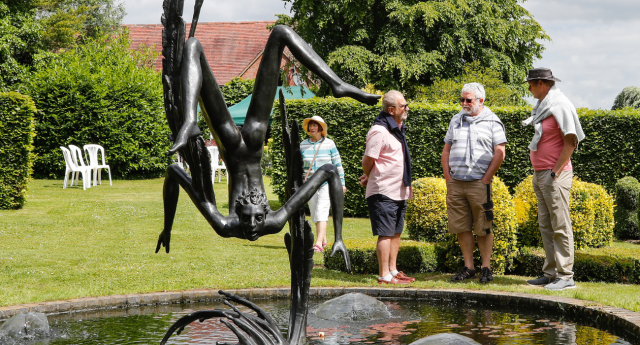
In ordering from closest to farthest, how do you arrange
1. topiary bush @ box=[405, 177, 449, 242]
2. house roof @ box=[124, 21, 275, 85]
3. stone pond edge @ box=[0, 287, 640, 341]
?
stone pond edge @ box=[0, 287, 640, 341]
topiary bush @ box=[405, 177, 449, 242]
house roof @ box=[124, 21, 275, 85]

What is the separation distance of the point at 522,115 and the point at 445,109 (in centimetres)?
152

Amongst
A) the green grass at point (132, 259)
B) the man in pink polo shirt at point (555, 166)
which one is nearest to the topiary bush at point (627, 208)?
the green grass at point (132, 259)

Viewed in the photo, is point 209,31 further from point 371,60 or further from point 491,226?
point 491,226

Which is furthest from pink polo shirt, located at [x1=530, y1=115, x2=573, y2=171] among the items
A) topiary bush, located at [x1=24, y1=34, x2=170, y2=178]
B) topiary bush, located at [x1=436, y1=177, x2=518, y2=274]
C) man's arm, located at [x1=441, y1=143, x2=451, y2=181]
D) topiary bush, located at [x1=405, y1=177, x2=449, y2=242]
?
topiary bush, located at [x1=24, y1=34, x2=170, y2=178]

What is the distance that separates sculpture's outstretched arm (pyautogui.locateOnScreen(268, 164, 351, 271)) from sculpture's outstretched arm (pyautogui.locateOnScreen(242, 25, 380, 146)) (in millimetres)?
365

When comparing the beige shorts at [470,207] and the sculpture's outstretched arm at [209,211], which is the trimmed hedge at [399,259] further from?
the sculpture's outstretched arm at [209,211]

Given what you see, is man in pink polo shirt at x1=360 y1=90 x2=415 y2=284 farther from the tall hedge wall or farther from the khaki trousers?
the tall hedge wall

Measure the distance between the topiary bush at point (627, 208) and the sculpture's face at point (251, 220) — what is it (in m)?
9.69

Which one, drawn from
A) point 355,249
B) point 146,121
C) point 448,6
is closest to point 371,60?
point 448,6

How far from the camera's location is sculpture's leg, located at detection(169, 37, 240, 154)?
2818 mm

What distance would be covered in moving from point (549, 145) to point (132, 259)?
5.29 m

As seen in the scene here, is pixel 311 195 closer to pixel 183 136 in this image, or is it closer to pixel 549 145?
pixel 183 136

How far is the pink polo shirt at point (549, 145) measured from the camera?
6.02 m

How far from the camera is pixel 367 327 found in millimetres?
4645
